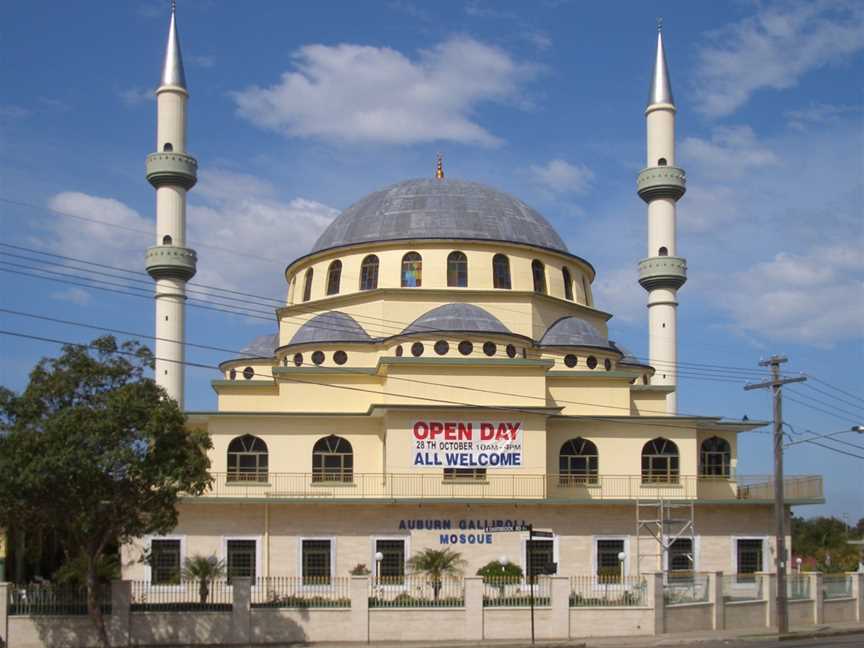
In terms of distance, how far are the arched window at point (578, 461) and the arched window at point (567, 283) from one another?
10.2 meters

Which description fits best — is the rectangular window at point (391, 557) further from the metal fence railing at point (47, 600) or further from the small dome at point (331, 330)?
the metal fence railing at point (47, 600)

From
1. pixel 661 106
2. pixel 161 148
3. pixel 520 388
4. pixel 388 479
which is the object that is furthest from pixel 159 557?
pixel 661 106

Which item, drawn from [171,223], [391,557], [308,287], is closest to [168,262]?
[171,223]

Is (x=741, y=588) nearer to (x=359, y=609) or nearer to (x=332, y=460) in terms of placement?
(x=359, y=609)

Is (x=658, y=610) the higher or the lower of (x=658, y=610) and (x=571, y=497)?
the lower

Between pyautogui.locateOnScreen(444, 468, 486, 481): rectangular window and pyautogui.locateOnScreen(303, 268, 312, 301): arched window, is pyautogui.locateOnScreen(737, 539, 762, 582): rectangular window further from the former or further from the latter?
pyautogui.locateOnScreen(303, 268, 312, 301): arched window

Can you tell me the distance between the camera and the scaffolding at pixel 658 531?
41469mm

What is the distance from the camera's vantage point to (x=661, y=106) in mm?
58375

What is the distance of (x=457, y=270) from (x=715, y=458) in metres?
13.0

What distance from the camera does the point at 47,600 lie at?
100 feet

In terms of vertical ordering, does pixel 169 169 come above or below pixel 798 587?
above

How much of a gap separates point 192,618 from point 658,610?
42.3 feet

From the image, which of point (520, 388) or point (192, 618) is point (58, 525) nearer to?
point (192, 618)

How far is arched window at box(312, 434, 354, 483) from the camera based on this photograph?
141ft
